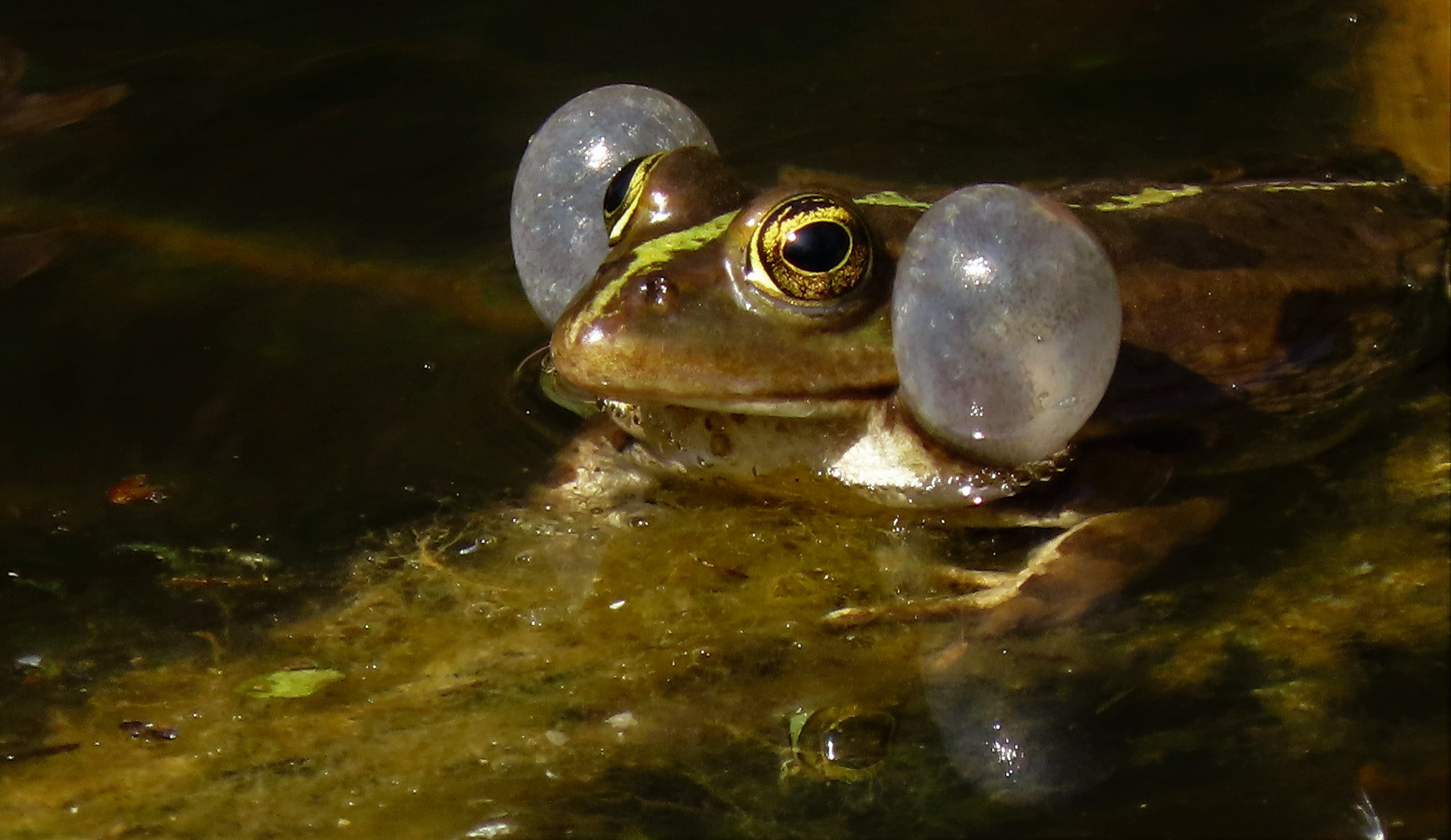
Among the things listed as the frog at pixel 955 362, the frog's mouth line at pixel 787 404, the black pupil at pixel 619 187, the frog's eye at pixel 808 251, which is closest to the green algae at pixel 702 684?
the frog at pixel 955 362

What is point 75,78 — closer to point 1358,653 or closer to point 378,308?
point 378,308

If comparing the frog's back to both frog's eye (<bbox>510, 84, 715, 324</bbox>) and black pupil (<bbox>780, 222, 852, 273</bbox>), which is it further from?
frog's eye (<bbox>510, 84, 715, 324</bbox>)

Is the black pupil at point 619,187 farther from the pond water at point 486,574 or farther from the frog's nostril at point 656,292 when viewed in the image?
the pond water at point 486,574

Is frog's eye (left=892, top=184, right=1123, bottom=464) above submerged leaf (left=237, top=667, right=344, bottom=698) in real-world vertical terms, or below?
above

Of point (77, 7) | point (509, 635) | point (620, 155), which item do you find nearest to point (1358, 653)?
point (509, 635)

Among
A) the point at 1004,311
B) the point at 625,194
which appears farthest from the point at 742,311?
the point at 1004,311

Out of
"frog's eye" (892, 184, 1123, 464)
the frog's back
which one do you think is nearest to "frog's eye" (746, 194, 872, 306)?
"frog's eye" (892, 184, 1123, 464)
